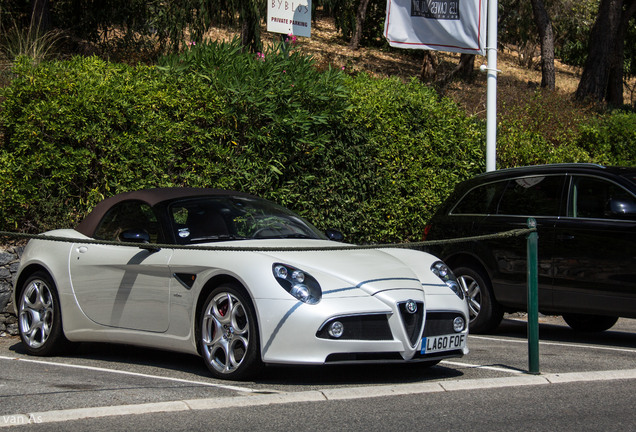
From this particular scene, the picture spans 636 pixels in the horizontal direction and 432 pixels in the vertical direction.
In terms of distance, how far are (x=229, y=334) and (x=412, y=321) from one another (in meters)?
1.31

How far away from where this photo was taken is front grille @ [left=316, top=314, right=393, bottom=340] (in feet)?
19.4

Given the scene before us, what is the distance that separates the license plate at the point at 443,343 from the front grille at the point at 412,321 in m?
0.09

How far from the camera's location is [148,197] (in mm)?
7469

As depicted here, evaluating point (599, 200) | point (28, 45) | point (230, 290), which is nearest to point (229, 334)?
point (230, 290)

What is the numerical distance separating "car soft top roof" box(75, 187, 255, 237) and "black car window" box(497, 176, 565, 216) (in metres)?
3.54

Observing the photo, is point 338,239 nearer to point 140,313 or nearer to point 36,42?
point 140,313

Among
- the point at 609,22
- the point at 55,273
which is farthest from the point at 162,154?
the point at 609,22

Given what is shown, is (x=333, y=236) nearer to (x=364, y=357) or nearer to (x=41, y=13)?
(x=364, y=357)

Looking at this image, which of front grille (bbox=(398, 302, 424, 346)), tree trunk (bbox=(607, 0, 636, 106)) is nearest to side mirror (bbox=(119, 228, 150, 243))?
front grille (bbox=(398, 302, 424, 346))

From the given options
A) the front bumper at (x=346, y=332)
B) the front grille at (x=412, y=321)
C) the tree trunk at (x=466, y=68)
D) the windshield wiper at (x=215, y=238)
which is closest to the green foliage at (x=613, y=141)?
the windshield wiper at (x=215, y=238)

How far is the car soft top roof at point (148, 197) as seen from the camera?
7402 millimetres

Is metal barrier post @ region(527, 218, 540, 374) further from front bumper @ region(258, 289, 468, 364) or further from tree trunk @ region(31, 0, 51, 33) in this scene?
tree trunk @ region(31, 0, 51, 33)

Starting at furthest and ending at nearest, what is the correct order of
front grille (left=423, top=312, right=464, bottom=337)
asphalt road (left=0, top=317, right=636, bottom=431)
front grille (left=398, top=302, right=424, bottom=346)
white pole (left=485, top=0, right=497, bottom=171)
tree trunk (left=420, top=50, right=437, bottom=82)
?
tree trunk (left=420, top=50, right=437, bottom=82) → white pole (left=485, top=0, right=497, bottom=171) → front grille (left=423, top=312, right=464, bottom=337) → front grille (left=398, top=302, right=424, bottom=346) → asphalt road (left=0, top=317, right=636, bottom=431)

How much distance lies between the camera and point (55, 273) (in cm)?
765
